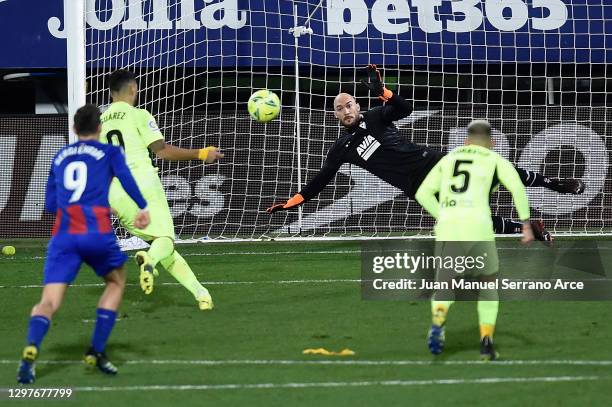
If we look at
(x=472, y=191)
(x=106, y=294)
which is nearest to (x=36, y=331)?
(x=106, y=294)

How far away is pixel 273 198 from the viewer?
64.4ft

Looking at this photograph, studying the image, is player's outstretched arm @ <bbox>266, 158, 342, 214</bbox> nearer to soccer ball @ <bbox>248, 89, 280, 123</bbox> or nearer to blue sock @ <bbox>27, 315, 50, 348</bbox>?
soccer ball @ <bbox>248, 89, 280, 123</bbox>

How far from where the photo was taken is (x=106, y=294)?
8422 mm

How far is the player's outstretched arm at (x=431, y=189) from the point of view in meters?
9.15

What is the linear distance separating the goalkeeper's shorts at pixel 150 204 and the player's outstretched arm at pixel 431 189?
282 centimetres

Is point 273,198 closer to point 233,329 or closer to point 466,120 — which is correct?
point 466,120

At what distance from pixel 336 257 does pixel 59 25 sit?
6.93 metres

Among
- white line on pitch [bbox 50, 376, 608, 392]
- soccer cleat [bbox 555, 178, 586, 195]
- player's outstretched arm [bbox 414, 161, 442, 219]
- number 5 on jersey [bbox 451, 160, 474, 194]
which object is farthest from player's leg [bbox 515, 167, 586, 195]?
white line on pitch [bbox 50, 376, 608, 392]

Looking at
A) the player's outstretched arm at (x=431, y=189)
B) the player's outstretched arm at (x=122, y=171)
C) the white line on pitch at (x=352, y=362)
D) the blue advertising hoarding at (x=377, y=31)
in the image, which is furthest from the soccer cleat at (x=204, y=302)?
the blue advertising hoarding at (x=377, y=31)

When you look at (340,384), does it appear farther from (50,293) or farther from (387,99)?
(387,99)

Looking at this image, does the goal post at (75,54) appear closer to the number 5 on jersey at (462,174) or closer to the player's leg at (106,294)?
the player's leg at (106,294)

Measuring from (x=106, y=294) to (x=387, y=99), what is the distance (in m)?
5.48

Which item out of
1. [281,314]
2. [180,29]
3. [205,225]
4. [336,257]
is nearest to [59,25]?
[180,29]

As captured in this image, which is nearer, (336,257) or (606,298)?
(606,298)
